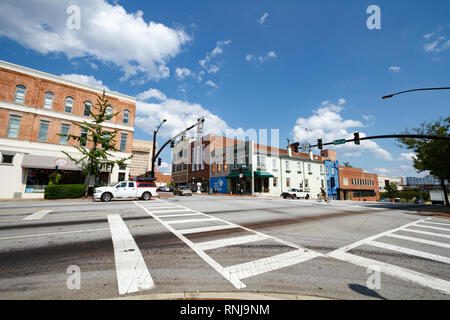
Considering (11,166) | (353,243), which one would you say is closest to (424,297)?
(353,243)

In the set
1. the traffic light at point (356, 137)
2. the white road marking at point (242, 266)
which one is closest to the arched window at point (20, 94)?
the white road marking at point (242, 266)

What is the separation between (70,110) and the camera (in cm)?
2328

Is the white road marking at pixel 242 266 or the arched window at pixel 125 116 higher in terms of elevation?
the arched window at pixel 125 116

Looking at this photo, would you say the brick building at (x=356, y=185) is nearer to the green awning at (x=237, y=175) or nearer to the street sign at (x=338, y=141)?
the green awning at (x=237, y=175)

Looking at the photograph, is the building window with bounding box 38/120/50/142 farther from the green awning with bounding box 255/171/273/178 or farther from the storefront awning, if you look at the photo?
the green awning with bounding box 255/171/273/178

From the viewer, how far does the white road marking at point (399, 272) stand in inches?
124

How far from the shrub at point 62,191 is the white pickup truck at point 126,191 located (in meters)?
5.64

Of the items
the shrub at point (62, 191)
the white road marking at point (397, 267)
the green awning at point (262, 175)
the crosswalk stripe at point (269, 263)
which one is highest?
the green awning at point (262, 175)

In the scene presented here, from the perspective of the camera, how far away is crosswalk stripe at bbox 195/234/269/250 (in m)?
4.81

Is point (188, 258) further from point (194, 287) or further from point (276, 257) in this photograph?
point (276, 257)

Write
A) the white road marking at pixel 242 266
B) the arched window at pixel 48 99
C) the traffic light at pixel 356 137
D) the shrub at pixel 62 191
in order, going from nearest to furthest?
the white road marking at pixel 242 266, the traffic light at pixel 356 137, the shrub at pixel 62 191, the arched window at pixel 48 99

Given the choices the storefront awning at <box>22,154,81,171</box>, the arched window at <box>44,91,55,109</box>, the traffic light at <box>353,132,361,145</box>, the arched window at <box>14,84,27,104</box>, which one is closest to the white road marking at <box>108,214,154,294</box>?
the traffic light at <box>353,132,361,145</box>

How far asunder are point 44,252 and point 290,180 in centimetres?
3685

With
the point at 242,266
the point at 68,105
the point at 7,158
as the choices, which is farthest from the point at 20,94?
the point at 242,266
